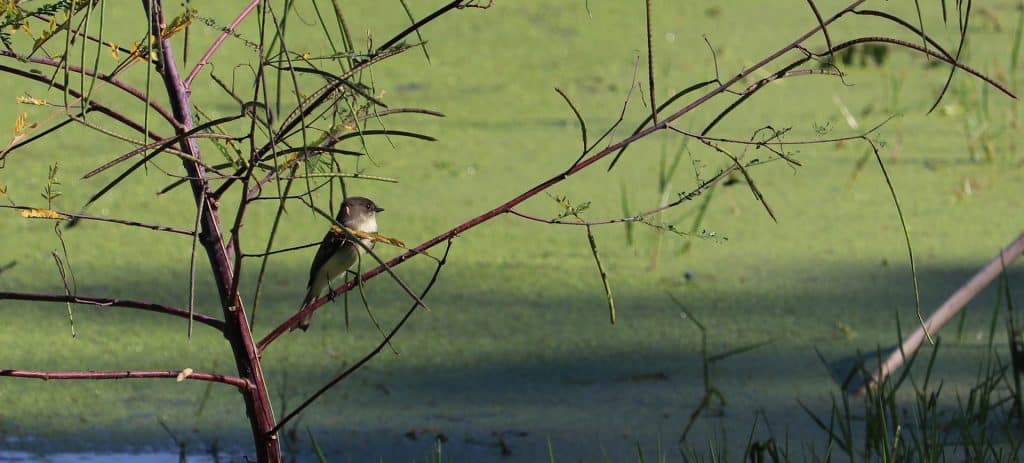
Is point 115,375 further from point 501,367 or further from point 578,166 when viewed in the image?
point 501,367

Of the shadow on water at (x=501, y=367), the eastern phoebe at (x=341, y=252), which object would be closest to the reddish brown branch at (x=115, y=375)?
the eastern phoebe at (x=341, y=252)

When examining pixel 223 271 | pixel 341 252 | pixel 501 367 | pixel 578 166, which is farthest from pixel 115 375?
pixel 501 367

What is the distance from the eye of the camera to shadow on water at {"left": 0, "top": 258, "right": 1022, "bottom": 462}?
2254 millimetres

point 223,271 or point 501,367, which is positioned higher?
point 501,367

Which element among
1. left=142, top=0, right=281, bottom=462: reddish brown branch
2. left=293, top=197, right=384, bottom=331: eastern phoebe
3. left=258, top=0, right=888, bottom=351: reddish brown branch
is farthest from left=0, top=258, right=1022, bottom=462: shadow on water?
left=258, top=0, right=888, bottom=351: reddish brown branch

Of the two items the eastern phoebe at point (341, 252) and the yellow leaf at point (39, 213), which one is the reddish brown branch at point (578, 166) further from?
the eastern phoebe at point (341, 252)

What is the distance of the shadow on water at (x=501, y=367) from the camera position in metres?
2.25

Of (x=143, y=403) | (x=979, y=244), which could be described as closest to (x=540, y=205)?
(x=979, y=244)

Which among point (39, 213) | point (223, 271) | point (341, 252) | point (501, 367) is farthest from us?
point (501, 367)

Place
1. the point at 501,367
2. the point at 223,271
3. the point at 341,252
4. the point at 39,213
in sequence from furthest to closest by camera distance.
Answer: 1. the point at 501,367
2. the point at 341,252
3. the point at 223,271
4. the point at 39,213

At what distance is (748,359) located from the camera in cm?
259

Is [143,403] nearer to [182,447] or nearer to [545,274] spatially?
[182,447]

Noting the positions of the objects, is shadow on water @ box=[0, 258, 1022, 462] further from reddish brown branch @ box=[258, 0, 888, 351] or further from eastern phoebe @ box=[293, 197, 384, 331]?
reddish brown branch @ box=[258, 0, 888, 351]

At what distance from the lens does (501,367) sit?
2.54 m
